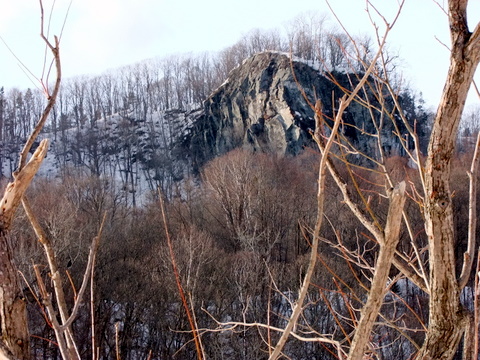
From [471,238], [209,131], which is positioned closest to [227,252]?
[471,238]

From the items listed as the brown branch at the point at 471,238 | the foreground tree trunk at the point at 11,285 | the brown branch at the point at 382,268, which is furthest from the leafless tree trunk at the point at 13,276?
the brown branch at the point at 471,238

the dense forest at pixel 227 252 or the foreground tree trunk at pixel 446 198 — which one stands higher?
the foreground tree trunk at pixel 446 198

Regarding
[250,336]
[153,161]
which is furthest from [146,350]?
[153,161]

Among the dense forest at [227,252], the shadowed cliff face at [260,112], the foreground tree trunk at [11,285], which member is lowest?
the dense forest at [227,252]

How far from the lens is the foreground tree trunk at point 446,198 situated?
1354 mm

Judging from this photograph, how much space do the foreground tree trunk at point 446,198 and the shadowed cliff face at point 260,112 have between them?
30.8 m

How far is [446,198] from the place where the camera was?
1.38 metres

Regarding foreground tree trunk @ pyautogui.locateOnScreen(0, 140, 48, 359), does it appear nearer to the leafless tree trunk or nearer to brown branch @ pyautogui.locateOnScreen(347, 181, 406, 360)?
the leafless tree trunk

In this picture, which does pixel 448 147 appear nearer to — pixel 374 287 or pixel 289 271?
pixel 374 287

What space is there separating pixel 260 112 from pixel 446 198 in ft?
117

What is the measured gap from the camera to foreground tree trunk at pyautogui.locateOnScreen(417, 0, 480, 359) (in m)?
1.35

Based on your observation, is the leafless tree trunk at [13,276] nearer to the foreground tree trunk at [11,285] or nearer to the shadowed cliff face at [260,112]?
the foreground tree trunk at [11,285]

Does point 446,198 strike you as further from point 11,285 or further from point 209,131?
point 209,131

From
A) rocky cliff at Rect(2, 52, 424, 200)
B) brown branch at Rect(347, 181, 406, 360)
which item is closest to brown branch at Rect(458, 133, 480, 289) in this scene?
brown branch at Rect(347, 181, 406, 360)
